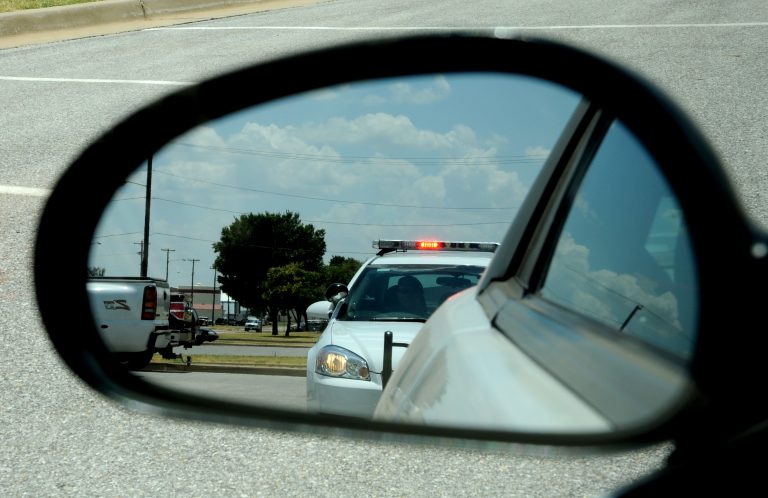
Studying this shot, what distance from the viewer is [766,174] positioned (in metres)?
8.83

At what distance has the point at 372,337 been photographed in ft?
9.62

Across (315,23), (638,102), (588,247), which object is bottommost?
(588,247)

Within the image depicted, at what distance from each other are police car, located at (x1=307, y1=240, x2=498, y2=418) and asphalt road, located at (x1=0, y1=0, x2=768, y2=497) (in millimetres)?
154

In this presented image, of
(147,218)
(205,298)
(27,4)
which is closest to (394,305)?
(205,298)

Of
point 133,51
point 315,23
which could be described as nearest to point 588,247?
point 133,51

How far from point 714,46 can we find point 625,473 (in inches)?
472

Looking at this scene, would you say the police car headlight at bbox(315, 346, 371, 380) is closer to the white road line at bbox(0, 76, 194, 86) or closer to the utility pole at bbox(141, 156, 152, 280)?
the utility pole at bbox(141, 156, 152, 280)

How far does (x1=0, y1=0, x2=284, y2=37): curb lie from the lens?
1792 centimetres

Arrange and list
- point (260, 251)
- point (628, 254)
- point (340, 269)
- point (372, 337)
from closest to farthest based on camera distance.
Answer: point (628, 254), point (340, 269), point (260, 251), point (372, 337)

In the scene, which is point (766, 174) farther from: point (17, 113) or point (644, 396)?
point (17, 113)

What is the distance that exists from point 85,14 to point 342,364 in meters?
18.0

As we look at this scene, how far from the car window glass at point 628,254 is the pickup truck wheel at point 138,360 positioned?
1048 millimetres

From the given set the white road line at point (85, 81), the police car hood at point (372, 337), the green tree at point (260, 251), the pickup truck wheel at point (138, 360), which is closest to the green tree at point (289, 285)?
the green tree at point (260, 251)

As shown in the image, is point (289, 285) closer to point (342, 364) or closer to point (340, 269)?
point (340, 269)
